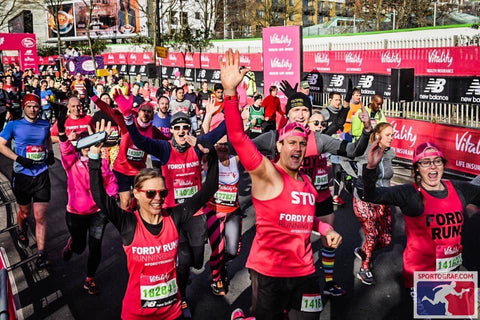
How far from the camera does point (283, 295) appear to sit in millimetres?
3762

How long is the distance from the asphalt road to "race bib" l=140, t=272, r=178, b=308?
5.52 feet

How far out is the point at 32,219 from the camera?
30.1 feet

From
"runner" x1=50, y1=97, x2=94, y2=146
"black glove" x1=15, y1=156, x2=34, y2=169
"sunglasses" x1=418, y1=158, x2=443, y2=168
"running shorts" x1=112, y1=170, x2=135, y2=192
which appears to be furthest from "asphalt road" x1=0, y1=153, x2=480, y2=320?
"sunglasses" x1=418, y1=158, x2=443, y2=168

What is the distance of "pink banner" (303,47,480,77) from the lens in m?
13.0

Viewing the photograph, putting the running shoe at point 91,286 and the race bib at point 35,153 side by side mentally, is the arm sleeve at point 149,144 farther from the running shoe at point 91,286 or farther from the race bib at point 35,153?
the race bib at point 35,153

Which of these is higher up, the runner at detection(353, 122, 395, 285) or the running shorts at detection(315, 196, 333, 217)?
the running shorts at detection(315, 196, 333, 217)

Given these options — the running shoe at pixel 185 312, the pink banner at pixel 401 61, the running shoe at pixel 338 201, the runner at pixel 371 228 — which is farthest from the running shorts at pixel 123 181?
the pink banner at pixel 401 61

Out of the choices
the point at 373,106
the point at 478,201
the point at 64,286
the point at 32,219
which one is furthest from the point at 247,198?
the point at 478,201

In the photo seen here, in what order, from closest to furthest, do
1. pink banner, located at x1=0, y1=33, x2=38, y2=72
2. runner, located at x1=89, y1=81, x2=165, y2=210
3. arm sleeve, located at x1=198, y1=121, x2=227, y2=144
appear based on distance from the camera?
arm sleeve, located at x1=198, y1=121, x2=227, y2=144
runner, located at x1=89, y1=81, x2=165, y2=210
pink banner, located at x1=0, y1=33, x2=38, y2=72

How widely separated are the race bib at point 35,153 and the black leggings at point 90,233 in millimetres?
1448

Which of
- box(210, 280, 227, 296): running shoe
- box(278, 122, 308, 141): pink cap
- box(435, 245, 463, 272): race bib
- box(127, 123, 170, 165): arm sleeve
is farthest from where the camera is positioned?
box(210, 280, 227, 296): running shoe

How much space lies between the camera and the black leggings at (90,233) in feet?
19.3

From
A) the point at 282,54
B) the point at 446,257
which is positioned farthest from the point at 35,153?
the point at 282,54

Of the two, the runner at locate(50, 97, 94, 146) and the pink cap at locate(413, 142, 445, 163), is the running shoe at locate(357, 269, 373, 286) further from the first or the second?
the runner at locate(50, 97, 94, 146)
